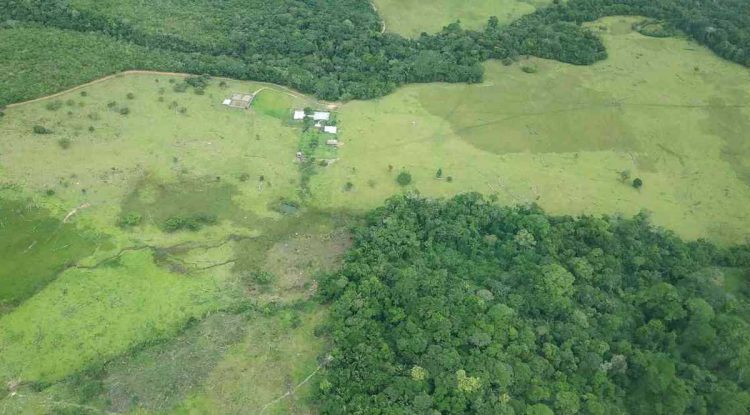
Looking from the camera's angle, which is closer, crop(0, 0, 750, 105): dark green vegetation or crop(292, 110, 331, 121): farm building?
crop(292, 110, 331, 121): farm building

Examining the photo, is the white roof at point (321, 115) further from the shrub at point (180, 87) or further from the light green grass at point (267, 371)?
the light green grass at point (267, 371)

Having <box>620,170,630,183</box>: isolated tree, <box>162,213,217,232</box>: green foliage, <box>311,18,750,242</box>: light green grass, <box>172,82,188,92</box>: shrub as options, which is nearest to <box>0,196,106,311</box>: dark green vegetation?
<box>162,213,217,232</box>: green foliage

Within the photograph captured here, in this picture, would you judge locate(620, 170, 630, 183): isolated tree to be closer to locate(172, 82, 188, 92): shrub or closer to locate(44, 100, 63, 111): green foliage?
locate(172, 82, 188, 92): shrub

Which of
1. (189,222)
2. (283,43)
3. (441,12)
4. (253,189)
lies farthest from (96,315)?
(441,12)

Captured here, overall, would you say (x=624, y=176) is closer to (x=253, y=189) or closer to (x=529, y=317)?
(x=529, y=317)

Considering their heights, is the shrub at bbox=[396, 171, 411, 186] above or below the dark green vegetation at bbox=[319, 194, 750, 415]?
above
